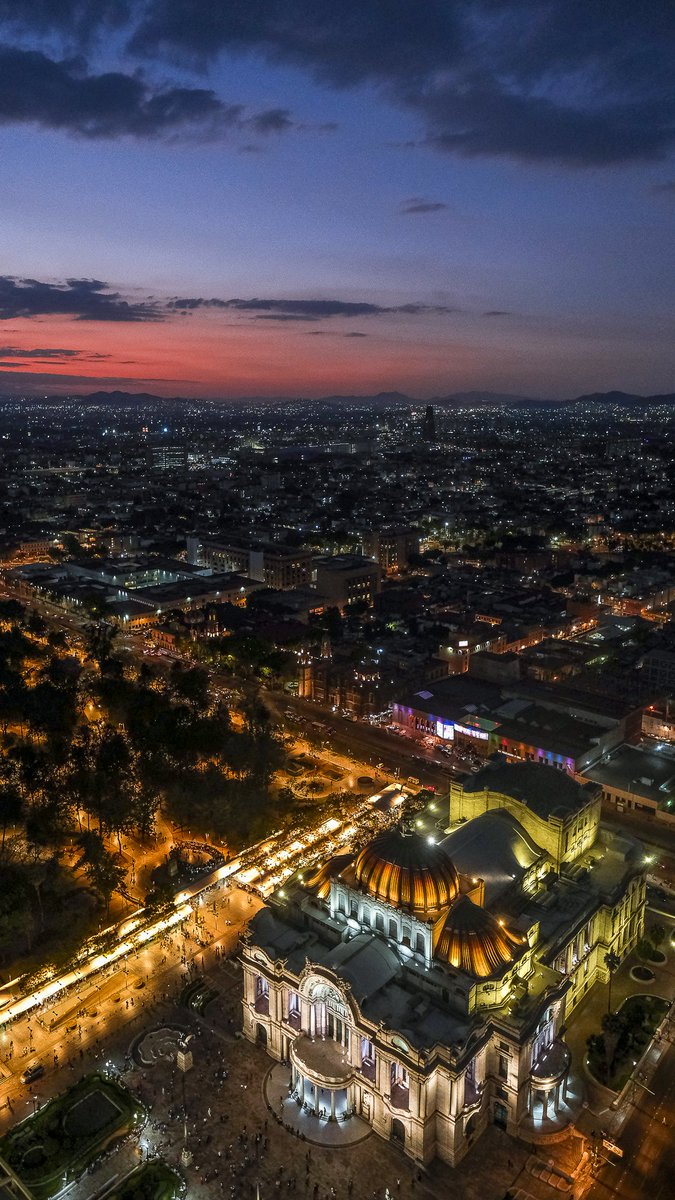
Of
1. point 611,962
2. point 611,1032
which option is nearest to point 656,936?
point 611,962

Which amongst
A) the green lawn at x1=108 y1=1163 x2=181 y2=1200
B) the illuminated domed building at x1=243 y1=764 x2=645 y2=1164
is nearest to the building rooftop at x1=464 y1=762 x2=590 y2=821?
the illuminated domed building at x1=243 y1=764 x2=645 y2=1164

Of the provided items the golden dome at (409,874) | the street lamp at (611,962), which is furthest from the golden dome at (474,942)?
the street lamp at (611,962)

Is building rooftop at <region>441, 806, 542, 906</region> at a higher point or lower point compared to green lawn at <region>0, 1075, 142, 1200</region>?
higher

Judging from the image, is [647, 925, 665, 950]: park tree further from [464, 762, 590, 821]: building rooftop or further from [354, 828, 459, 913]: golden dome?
[354, 828, 459, 913]: golden dome

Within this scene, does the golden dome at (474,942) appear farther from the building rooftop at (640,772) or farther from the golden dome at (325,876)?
the building rooftop at (640,772)

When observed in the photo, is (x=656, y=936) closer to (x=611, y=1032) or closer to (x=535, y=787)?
(x=611, y=1032)
